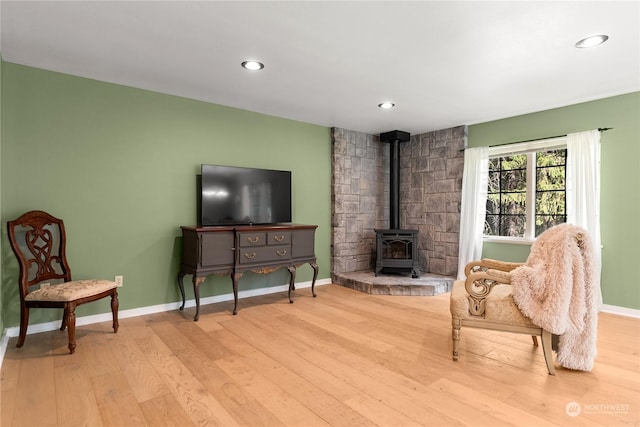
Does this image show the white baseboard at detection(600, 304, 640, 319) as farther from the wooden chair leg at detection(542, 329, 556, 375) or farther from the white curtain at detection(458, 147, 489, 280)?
the wooden chair leg at detection(542, 329, 556, 375)

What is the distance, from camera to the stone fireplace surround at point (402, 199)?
16.6 ft

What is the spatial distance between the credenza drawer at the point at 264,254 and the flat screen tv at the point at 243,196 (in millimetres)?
444

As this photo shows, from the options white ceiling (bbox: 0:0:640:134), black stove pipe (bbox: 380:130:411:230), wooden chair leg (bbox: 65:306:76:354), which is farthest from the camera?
black stove pipe (bbox: 380:130:411:230)

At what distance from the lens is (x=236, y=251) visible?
12.0 ft

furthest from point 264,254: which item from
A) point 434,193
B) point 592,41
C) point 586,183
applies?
point 586,183

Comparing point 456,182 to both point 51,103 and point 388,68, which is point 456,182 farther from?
point 51,103

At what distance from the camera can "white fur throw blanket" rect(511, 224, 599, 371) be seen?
2277 millimetres

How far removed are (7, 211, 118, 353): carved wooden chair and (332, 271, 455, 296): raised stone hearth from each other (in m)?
2.87

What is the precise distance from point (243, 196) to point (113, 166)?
4.39 feet

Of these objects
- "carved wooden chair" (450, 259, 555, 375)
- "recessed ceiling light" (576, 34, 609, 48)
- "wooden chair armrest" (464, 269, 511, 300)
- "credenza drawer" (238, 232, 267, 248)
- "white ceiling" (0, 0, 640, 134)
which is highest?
"white ceiling" (0, 0, 640, 134)

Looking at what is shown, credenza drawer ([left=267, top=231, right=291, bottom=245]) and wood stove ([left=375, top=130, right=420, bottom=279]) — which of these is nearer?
credenza drawer ([left=267, top=231, right=291, bottom=245])

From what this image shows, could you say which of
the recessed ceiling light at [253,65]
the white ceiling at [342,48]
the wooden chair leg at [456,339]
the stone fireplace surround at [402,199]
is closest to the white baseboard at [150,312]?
the stone fireplace surround at [402,199]

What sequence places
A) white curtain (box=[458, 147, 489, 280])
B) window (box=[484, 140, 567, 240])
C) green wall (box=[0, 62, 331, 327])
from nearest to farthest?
green wall (box=[0, 62, 331, 327]) → window (box=[484, 140, 567, 240]) → white curtain (box=[458, 147, 489, 280])

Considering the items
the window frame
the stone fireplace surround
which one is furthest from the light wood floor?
the stone fireplace surround
